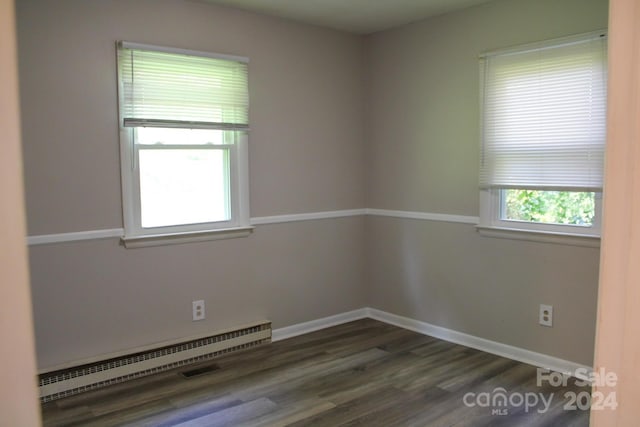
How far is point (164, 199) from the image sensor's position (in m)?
3.38

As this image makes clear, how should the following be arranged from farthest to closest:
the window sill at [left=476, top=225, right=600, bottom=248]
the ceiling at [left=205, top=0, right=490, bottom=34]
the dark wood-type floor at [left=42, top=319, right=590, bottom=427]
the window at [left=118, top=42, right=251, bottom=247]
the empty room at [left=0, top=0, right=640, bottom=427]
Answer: the ceiling at [left=205, top=0, right=490, bottom=34] < the window at [left=118, top=42, right=251, bottom=247] < the window sill at [left=476, top=225, right=600, bottom=248] < the empty room at [left=0, top=0, right=640, bottom=427] < the dark wood-type floor at [left=42, top=319, right=590, bottom=427]

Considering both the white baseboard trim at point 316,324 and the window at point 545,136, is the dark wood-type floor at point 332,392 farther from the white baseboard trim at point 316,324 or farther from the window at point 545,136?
the window at point 545,136

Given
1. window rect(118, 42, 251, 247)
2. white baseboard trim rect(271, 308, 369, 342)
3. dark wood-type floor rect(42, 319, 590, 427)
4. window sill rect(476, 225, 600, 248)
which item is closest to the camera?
dark wood-type floor rect(42, 319, 590, 427)

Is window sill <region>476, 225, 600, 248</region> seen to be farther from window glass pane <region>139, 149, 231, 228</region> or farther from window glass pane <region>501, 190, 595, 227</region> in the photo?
window glass pane <region>139, 149, 231, 228</region>

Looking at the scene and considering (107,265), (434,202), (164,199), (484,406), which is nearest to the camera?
(484,406)

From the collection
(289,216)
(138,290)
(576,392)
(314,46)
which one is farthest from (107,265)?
(576,392)

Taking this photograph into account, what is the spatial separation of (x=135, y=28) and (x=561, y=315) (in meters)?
3.17

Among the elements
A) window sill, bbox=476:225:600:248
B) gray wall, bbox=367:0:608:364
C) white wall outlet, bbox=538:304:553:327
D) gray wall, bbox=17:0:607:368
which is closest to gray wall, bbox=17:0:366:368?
Result: gray wall, bbox=17:0:607:368

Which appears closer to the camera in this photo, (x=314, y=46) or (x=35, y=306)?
(x=35, y=306)

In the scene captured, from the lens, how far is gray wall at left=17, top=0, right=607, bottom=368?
9.72ft

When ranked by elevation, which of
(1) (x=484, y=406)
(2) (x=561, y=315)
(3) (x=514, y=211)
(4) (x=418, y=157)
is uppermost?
(4) (x=418, y=157)

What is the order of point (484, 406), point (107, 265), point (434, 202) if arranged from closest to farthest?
point (484, 406), point (107, 265), point (434, 202)

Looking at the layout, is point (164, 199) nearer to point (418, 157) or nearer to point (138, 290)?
point (138, 290)

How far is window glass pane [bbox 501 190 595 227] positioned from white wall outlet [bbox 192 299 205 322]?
2.15m
